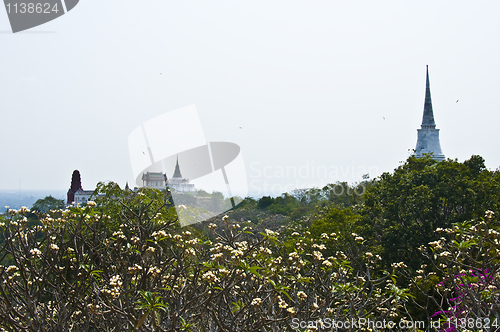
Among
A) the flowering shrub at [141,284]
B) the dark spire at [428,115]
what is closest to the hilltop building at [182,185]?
the flowering shrub at [141,284]

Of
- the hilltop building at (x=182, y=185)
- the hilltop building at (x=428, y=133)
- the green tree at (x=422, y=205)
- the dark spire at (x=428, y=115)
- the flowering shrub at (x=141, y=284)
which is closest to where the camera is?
the flowering shrub at (x=141, y=284)

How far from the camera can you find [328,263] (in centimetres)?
466

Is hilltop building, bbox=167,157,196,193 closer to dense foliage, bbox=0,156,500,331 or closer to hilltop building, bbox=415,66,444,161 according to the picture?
dense foliage, bbox=0,156,500,331

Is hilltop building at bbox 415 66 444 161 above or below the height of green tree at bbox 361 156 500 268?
below

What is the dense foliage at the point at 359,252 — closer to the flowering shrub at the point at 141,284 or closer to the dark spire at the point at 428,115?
the flowering shrub at the point at 141,284

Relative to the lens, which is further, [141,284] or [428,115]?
[428,115]

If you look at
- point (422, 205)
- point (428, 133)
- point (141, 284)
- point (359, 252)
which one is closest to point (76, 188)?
point (428, 133)

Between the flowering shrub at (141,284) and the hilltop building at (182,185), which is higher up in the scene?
the flowering shrub at (141,284)

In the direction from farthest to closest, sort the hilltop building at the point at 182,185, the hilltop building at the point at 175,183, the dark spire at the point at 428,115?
the dark spire at the point at 428,115 → the hilltop building at the point at 175,183 → the hilltop building at the point at 182,185

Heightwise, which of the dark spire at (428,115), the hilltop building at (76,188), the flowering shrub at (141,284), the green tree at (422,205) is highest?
the flowering shrub at (141,284)

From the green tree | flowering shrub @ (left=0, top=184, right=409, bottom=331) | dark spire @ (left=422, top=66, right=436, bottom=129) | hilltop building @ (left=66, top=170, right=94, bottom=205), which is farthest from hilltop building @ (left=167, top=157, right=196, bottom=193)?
dark spire @ (left=422, top=66, right=436, bottom=129)

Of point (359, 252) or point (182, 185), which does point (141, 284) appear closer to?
point (359, 252)

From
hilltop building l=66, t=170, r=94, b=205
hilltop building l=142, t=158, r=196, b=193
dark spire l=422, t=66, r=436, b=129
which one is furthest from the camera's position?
hilltop building l=66, t=170, r=94, b=205

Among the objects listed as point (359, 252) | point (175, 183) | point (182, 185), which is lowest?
point (175, 183)
